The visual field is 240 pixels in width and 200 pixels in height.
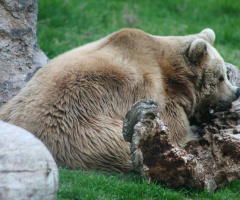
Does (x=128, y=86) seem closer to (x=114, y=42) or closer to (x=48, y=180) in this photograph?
(x=114, y=42)

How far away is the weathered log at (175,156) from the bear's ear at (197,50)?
1257mm

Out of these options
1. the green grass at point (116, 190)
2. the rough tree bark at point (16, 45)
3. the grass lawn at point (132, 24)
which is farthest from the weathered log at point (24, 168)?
the rough tree bark at point (16, 45)

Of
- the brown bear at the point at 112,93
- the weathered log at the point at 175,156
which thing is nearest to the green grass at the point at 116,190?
the weathered log at the point at 175,156

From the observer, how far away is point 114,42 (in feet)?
17.8

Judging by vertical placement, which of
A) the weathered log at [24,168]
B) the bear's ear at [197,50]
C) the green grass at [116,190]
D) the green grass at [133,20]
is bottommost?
the green grass at [116,190]

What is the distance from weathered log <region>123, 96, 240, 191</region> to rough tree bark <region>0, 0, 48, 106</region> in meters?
2.63

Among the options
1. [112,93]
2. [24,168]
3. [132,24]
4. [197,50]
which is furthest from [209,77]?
[132,24]

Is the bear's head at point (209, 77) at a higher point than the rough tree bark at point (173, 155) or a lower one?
higher

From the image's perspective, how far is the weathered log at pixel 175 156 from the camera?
157 inches

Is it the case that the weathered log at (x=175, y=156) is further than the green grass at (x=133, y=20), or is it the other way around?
the green grass at (x=133, y=20)

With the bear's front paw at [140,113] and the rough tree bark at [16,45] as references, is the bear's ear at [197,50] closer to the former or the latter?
the bear's front paw at [140,113]

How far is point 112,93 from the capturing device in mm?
4941

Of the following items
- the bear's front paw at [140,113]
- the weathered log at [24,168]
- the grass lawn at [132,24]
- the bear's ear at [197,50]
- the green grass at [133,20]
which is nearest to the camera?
the weathered log at [24,168]

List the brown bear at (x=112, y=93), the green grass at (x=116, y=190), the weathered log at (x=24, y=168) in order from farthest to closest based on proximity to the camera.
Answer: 1. the brown bear at (x=112, y=93)
2. the green grass at (x=116, y=190)
3. the weathered log at (x=24, y=168)
